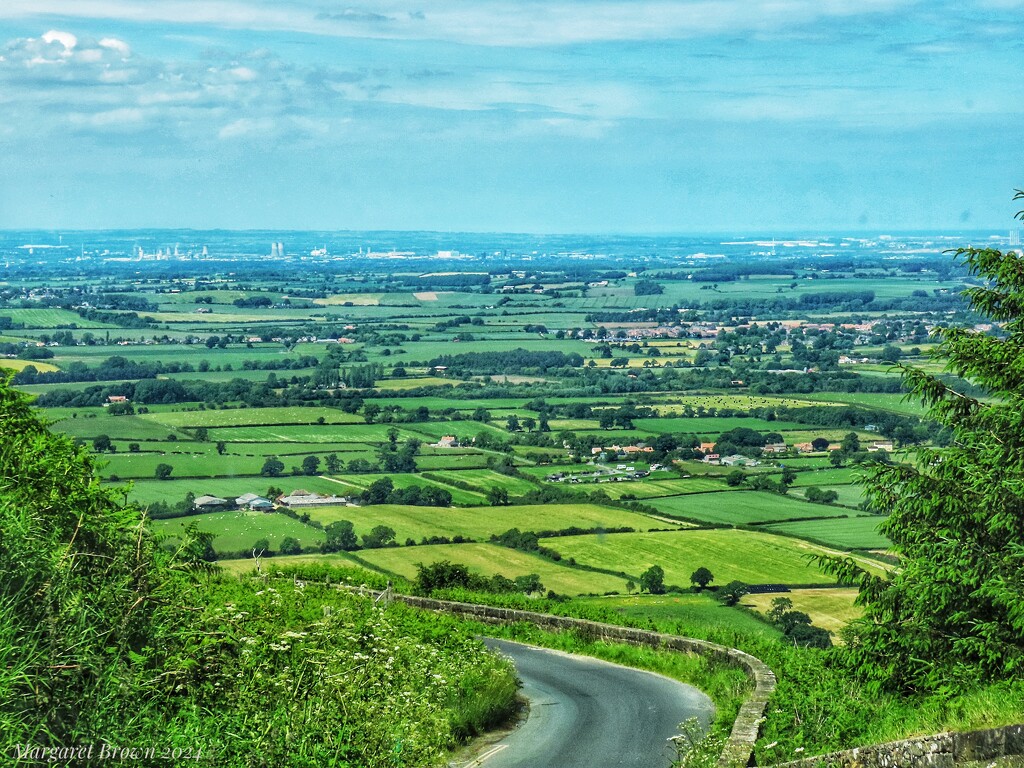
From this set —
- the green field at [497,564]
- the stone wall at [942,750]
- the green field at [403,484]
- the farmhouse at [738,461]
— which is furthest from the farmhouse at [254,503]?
the stone wall at [942,750]

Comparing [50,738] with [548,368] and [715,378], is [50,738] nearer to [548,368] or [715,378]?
[715,378]

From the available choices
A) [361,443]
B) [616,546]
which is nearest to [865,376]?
[361,443]

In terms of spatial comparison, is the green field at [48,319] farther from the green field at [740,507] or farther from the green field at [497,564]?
the green field at [497,564]

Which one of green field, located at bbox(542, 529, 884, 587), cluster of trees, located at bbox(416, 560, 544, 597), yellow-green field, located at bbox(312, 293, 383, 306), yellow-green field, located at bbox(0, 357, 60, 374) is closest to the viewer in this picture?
cluster of trees, located at bbox(416, 560, 544, 597)

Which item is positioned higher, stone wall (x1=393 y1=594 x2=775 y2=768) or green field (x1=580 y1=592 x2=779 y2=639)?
stone wall (x1=393 y1=594 x2=775 y2=768)

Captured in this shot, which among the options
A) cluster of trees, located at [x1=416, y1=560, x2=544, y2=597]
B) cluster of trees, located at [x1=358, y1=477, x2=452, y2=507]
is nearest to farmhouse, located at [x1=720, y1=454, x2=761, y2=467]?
cluster of trees, located at [x1=358, y1=477, x2=452, y2=507]

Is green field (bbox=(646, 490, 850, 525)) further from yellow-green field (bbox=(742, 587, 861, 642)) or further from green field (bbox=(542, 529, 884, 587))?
yellow-green field (bbox=(742, 587, 861, 642))

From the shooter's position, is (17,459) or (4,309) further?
(4,309)

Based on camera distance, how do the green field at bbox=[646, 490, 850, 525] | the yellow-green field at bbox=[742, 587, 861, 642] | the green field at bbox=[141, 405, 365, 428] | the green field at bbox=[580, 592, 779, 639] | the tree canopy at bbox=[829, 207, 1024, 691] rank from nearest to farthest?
the tree canopy at bbox=[829, 207, 1024, 691]
the green field at bbox=[580, 592, 779, 639]
the yellow-green field at bbox=[742, 587, 861, 642]
the green field at bbox=[646, 490, 850, 525]
the green field at bbox=[141, 405, 365, 428]
